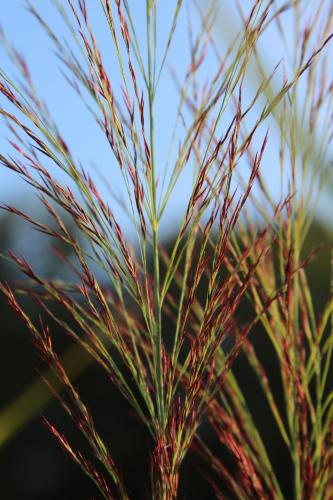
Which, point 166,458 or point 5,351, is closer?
point 166,458

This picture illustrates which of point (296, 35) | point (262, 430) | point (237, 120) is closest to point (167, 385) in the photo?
point (237, 120)

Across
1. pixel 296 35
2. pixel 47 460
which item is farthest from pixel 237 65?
pixel 47 460

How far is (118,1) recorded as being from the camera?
1163 millimetres

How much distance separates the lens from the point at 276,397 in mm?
5848

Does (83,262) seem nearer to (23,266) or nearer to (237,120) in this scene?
(23,266)

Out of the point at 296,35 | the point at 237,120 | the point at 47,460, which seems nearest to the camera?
the point at 237,120

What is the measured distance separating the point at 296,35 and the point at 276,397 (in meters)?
4.72

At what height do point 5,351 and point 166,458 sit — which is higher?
point 166,458

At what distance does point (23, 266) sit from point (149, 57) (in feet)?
1.21

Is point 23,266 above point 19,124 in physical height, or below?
below

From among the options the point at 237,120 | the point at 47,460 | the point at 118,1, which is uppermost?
the point at 118,1

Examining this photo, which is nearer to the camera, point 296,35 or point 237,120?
point 237,120

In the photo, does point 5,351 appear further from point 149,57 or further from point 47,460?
point 149,57

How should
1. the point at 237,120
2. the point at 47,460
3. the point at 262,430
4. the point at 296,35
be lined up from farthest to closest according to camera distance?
1. the point at 47,460
2. the point at 262,430
3. the point at 296,35
4. the point at 237,120
